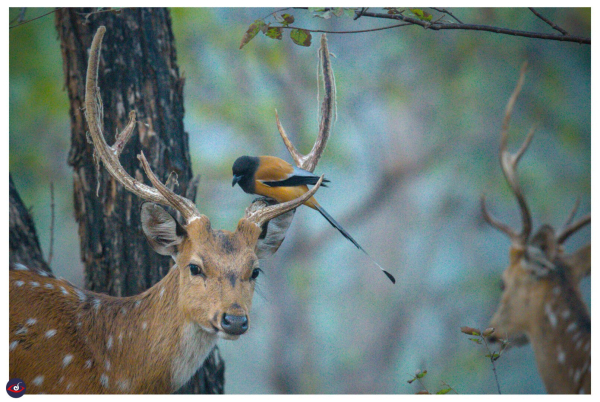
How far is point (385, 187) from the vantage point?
4.66 meters

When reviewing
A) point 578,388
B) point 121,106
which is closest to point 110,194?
point 121,106

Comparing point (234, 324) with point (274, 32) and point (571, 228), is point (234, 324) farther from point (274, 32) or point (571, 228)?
point (571, 228)

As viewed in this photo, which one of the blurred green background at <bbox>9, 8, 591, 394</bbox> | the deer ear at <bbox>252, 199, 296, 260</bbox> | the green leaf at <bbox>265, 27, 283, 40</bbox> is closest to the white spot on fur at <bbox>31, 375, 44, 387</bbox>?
the deer ear at <bbox>252, 199, 296, 260</bbox>

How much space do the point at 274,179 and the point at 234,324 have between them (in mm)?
577

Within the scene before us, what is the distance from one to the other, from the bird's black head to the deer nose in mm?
555

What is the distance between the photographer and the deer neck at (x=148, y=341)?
174 centimetres

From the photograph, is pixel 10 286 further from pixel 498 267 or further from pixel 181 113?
pixel 498 267

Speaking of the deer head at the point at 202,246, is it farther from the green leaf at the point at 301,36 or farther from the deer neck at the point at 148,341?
the green leaf at the point at 301,36

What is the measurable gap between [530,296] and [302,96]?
2.30 meters

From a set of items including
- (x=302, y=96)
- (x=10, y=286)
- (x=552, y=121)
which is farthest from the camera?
(x=302, y=96)

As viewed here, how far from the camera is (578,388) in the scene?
99.3 inches

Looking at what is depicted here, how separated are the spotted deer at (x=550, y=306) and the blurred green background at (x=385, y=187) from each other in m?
0.89

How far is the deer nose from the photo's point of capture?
1.58 metres

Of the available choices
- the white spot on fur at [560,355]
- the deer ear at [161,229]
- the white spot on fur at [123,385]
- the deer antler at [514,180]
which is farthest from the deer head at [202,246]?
the white spot on fur at [560,355]
